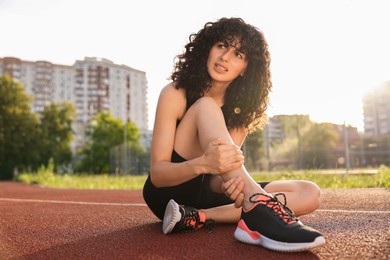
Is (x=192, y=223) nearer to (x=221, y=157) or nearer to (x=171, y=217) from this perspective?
(x=171, y=217)

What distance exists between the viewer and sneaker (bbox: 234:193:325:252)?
5.21 ft

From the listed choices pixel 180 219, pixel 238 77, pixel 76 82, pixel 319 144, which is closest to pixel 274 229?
pixel 180 219

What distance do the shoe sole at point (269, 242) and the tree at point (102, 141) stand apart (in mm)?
34228

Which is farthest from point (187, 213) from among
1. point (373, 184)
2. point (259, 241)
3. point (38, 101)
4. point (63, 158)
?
point (38, 101)

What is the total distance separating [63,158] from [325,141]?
822 inches

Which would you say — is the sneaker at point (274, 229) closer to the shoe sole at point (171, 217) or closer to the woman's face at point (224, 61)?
the shoe sole at point (171, 217)

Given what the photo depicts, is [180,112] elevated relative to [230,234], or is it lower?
elevated

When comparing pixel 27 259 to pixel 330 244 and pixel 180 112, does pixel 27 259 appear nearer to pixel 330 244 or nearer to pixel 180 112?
pixel 180 112

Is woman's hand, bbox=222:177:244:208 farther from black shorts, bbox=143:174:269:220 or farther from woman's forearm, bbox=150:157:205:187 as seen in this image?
black shorts, bbox=143:174:269:220

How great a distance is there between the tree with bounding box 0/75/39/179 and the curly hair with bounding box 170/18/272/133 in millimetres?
27661

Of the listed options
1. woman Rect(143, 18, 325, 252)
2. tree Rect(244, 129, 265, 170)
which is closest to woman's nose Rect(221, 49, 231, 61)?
woman Rect(143, 18, 325, 252)

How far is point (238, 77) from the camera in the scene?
2.61 meters

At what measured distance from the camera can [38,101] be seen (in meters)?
76.5

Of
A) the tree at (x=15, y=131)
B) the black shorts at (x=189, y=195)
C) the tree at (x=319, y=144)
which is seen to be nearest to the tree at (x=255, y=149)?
the tree at (x=319, y=144)
